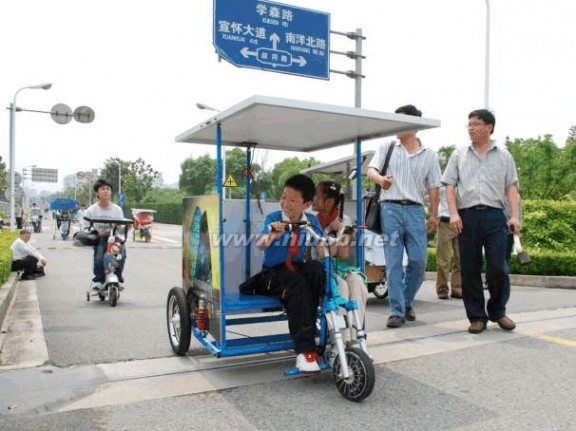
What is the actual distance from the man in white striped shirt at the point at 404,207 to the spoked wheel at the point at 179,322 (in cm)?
201

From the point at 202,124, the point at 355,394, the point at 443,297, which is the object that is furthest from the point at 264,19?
the point at 355,394

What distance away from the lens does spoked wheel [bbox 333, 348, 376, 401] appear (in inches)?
121

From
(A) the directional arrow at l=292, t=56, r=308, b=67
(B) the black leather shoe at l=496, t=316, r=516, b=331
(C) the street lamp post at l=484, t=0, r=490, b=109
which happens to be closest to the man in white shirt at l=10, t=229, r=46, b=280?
(A) the directional arrow at l=292, t=56, r=308, b=67

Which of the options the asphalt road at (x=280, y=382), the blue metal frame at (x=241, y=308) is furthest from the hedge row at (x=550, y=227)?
the blue metal frame at (x=241, y=308)

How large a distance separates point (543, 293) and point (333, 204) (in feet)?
16.1

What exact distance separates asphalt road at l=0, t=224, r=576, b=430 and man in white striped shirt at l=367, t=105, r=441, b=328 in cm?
47

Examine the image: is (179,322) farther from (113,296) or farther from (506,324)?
(113,296)

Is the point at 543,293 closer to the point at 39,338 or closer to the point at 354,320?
the point at 354,320

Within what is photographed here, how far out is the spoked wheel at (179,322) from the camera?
4129mm

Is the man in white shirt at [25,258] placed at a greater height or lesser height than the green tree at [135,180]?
lesser

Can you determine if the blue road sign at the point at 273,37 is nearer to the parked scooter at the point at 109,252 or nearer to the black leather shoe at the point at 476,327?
the parked scooter at the point at 109,252

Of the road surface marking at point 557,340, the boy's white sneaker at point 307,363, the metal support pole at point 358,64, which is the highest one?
the metal support pole at point 358,64

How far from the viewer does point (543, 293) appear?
24.9 ft

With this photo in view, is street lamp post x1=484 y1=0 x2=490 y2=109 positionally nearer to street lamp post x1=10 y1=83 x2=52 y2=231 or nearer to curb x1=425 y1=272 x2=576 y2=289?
curb x1=425 y1=272 x2=576 y2=289
